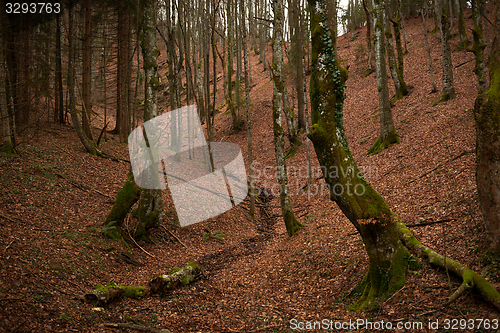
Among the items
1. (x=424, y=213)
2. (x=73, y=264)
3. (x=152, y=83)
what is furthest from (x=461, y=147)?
(x=73, y=264)

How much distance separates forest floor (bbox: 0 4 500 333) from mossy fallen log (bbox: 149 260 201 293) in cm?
21

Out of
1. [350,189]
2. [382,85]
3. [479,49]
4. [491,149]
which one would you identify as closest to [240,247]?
[350,189]

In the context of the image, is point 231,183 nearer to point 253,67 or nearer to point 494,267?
point 494,267

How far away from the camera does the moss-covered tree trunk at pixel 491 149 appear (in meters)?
4.37

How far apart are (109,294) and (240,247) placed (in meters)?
4.93

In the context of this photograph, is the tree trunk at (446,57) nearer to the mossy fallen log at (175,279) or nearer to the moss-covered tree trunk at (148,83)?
the moss-covered tree trunk at (148,83)

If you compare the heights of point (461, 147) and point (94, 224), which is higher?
point (461, 147)

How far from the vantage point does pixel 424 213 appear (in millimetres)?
6957

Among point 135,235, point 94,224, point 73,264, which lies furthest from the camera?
point 135,235

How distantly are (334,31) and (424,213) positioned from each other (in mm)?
4625

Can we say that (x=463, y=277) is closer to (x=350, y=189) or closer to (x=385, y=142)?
(x=350, y=189)

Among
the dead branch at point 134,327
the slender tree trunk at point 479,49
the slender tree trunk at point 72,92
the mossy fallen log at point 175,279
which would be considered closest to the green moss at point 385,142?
the slender tree trunk at point 479,49

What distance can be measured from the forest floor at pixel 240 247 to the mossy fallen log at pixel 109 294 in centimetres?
16

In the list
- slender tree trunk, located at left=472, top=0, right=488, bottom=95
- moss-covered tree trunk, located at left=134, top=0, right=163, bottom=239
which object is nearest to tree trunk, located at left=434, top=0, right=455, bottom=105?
slender tree trunk, located at left=472, top=0, right=488, bottom=95
